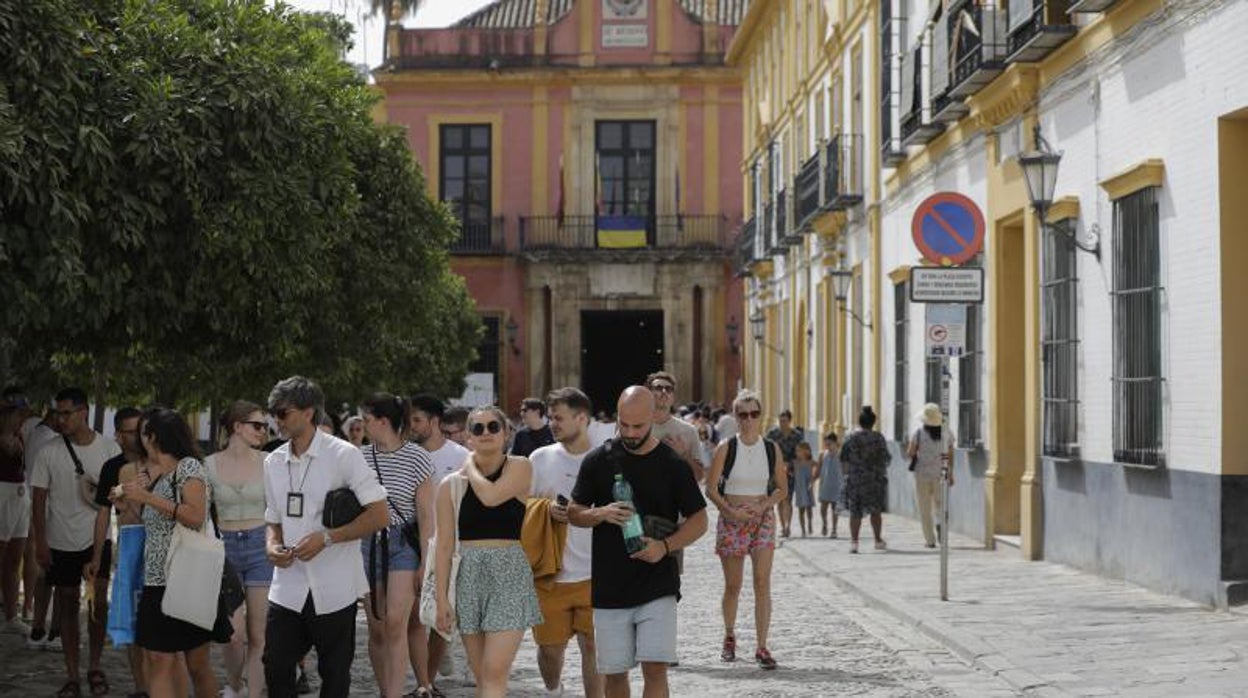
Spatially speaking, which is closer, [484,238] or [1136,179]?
[1136,179]

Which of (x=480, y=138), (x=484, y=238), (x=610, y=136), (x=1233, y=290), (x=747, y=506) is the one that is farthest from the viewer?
(x=610, y=136)

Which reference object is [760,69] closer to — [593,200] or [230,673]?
[593,200]

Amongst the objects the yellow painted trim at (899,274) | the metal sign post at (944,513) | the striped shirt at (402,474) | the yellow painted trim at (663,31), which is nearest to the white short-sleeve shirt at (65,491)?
the striped shirt at (402,474)

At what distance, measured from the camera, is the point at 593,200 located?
52719 millimetres

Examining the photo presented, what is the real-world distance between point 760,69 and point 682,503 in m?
38.2

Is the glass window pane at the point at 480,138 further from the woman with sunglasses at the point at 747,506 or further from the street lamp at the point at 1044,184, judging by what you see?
the woman with sunglasses at the point at 747,506

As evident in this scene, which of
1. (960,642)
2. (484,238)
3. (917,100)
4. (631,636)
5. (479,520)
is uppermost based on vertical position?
(484,238)

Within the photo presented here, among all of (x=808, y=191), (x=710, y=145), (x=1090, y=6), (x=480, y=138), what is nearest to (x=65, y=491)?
(x=1090, y=6)

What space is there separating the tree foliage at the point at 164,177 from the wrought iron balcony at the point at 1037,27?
6127 mm

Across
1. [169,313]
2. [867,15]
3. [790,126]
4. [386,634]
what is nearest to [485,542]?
[386,634]

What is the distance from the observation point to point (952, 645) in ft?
42.1

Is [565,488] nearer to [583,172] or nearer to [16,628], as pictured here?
[16,628]

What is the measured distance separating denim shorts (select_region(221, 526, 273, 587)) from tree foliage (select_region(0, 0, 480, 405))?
5.15ft

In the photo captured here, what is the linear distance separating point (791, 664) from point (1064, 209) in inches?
280
